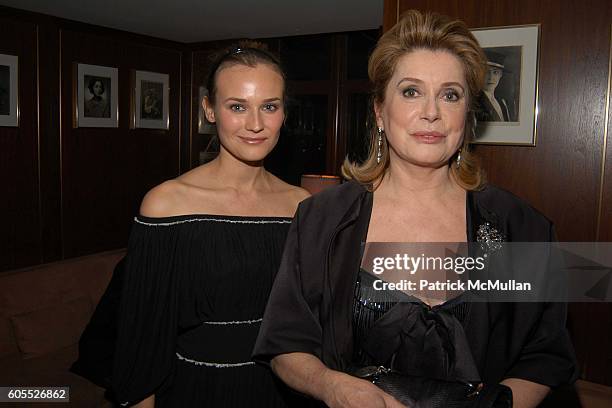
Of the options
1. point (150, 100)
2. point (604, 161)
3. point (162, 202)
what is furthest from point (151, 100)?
point (604, 161)

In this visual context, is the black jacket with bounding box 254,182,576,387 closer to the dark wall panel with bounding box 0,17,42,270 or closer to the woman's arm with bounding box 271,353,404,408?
the woman's arm with bounding box 271,353,404,408

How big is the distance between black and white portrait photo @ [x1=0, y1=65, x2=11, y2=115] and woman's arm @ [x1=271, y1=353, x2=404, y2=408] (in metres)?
4.67

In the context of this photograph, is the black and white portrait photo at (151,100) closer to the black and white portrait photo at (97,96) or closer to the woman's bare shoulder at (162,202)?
the black and white portrait photo at (97,96)

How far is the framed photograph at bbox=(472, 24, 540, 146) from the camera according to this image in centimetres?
223

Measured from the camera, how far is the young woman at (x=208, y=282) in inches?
67.2

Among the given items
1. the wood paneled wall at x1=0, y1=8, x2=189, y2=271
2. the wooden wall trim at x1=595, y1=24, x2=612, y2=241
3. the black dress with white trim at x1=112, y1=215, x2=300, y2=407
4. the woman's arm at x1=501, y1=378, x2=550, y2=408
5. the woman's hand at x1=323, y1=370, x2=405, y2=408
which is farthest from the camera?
the wood paneled wall at x1=0, y1=8, x2=189, y2=271

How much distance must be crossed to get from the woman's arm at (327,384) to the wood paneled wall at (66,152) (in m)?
4.67

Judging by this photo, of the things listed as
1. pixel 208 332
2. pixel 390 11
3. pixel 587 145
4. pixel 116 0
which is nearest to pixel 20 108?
pixel 116 0

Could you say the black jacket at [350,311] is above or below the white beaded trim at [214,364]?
above

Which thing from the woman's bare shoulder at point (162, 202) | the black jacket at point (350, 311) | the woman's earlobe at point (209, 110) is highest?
the woman's earlobe at point (209, 110)

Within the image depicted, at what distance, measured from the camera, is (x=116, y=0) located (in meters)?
4.74

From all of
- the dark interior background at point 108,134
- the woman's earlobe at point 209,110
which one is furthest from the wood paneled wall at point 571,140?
the woman's earlobe at point 209,110

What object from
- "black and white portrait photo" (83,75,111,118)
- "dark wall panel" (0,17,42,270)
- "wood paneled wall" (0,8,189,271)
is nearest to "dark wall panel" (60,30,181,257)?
"wood paneled wall" (0,8,189,271)

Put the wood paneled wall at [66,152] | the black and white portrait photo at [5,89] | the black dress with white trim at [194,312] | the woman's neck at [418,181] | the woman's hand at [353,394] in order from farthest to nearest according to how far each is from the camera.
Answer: the wood paneled wall at [66,152] → the black and white portrait photo at [5,89] → the black dress with white trim at [194,312] → the woman's neck at [418,181] → the woman's hand at [353,394]
